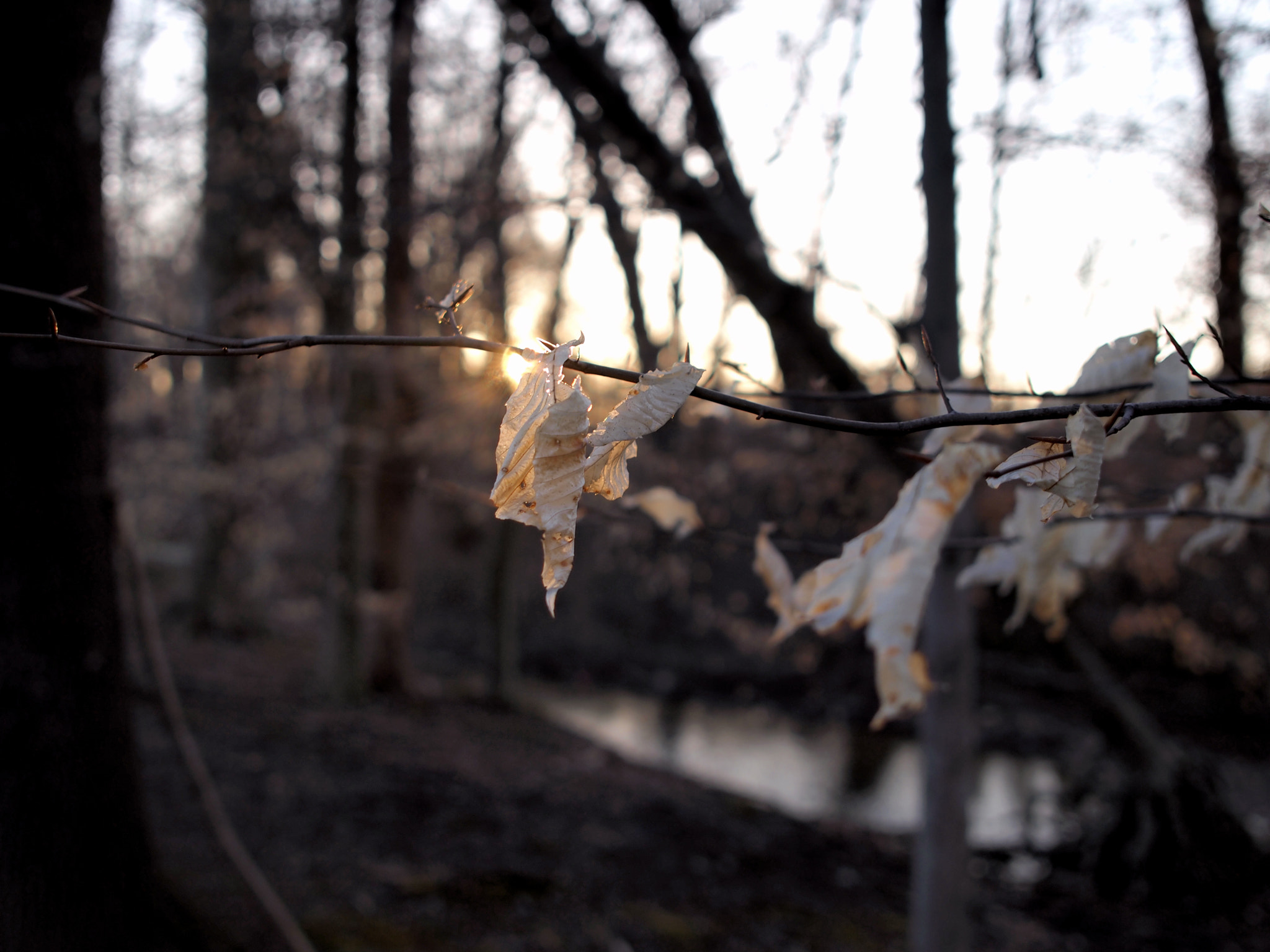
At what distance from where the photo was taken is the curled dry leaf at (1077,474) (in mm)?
806

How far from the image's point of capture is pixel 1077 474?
2.67ft

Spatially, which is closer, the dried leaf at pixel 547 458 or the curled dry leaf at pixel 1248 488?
the dried leaf at pixel 547 458

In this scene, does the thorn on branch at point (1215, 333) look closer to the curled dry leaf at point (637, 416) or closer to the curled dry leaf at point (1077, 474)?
the curled dry leaf at point (1077, 474)

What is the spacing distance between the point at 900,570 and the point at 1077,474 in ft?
1.81

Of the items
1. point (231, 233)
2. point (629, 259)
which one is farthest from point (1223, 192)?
point (231, 233)

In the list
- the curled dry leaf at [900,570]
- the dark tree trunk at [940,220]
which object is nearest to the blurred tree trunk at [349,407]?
the dark tree trunk at [940,220]

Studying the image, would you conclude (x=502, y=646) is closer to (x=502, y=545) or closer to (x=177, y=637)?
(x=502, y=545)

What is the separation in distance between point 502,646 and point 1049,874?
627 cm

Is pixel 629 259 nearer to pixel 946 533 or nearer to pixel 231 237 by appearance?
pixel 946 533

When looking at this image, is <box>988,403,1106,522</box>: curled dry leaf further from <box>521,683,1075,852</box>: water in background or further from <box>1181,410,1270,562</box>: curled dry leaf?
<box>521,683,1075,852</box>: water in background

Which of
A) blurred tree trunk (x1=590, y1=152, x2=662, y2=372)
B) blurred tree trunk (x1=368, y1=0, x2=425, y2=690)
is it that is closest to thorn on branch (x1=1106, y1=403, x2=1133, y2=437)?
blurred tree trunk (x1=590, y1=152, x2=662, y2=372)

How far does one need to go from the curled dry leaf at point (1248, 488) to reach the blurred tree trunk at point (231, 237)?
5.93m

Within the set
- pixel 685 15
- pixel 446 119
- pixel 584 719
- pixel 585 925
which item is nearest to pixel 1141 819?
pixel 585 925

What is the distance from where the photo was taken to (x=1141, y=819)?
5.18 meters
